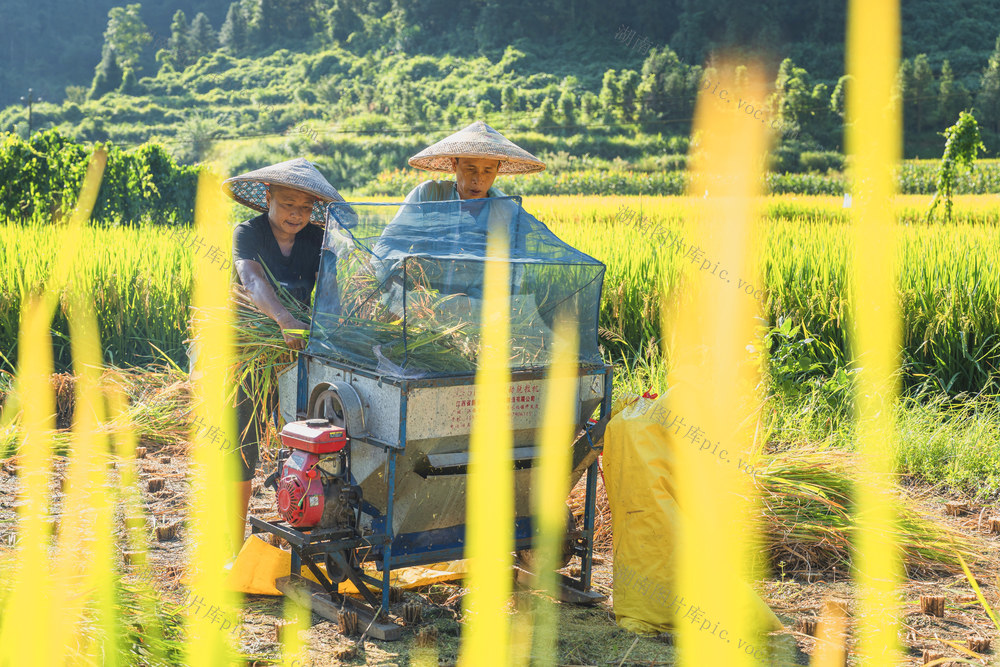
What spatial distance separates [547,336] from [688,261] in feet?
12.6

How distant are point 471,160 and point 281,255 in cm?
82

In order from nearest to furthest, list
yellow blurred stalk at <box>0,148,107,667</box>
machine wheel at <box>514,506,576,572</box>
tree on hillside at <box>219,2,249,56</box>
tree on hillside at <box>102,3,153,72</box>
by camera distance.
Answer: yellow blurred stalk at <box>0,148,107,667</box>, machine wheel at <box>514,506,576,572</box>, tree on hillside at <box>102,3,153,72</box>, tree on hillside at <box>219,2,249,56</box>

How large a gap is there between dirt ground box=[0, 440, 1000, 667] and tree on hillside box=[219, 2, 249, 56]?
9545cm

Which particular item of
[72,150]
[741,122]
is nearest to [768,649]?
[72,150]

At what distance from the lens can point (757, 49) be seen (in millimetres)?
70500

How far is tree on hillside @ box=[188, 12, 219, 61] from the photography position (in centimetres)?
9069

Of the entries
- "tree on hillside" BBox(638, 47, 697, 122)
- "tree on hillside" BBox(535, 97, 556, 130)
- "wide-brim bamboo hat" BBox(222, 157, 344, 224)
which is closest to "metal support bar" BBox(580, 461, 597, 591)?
"wide-brim bamboo hat" BBox(222, 157, 344, 224)

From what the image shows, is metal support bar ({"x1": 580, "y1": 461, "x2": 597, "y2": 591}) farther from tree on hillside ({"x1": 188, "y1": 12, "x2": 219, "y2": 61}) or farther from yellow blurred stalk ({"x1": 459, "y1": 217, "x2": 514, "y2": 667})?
tree on hillside ({"x1": 188, "y1": 12, "x2": 219, "y2": 61})

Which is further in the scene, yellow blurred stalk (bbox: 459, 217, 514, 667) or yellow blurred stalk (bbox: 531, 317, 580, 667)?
yellow blurred stalk (bbox: 531, 317, 580, 667)

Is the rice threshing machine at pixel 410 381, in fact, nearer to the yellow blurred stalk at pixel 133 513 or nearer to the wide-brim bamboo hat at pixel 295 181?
the wide-brim bamboo hat at pixel 295 181

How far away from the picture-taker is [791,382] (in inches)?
210

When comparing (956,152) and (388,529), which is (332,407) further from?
(956,152)

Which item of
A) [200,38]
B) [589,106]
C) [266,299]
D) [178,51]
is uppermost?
[200,38]

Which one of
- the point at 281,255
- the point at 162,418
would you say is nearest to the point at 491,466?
the point at 281,255
